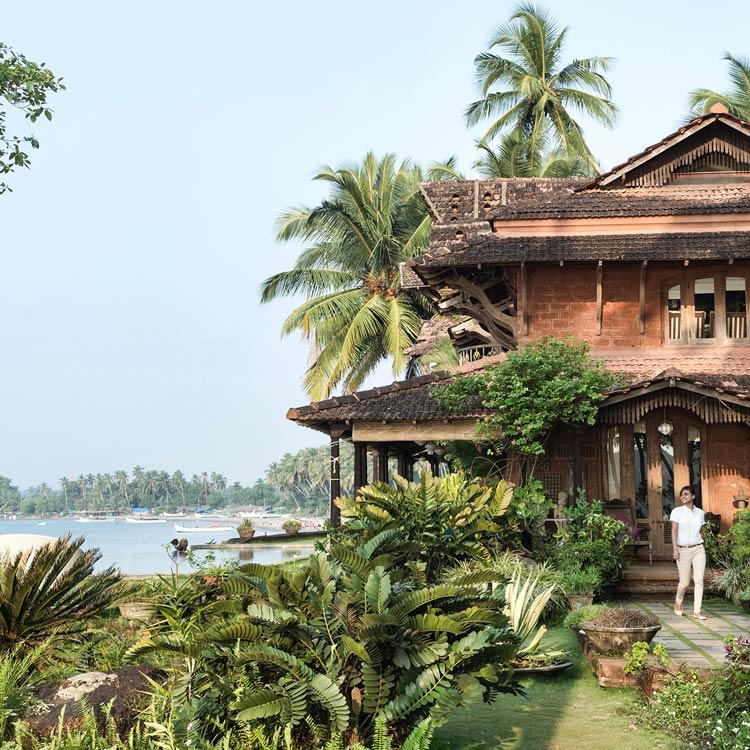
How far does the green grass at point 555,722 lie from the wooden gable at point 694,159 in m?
11.9

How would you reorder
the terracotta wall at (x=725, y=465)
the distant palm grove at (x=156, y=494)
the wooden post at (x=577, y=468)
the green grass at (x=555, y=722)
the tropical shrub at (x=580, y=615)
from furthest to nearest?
the distant palm grove at (x=156, y=494) < the terracotta wall at (x=725, y=465) < the wooden post at (x=577, y=468) < the tropical shrub at (x=580, y=615) < the green grass at (x=555, y=722)

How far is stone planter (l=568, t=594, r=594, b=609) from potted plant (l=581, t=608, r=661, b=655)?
3.21 meters

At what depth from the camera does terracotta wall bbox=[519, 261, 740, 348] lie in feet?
59.7

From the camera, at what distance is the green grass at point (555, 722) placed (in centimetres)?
773

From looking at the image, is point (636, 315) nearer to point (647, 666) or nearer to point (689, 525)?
point (689, 525)

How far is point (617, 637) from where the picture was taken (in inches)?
379

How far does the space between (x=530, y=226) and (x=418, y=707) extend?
13.6 m

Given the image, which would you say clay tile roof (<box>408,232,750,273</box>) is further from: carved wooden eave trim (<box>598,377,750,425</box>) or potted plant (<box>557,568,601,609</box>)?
potted plant (<box>557,568,601,609</box>)

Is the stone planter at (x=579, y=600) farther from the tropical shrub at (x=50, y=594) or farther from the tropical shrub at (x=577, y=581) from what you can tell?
the tropical shrub at (x=50, y=594)

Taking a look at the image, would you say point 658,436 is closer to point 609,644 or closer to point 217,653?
point 609,644

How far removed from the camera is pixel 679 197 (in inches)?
760

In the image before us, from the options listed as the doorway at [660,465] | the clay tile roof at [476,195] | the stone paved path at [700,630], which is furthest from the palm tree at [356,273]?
the stone paved path at [700,630]

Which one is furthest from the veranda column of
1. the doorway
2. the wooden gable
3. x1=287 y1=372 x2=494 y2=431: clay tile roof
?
the wooden gable

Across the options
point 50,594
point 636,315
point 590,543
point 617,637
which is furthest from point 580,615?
point 636,315
